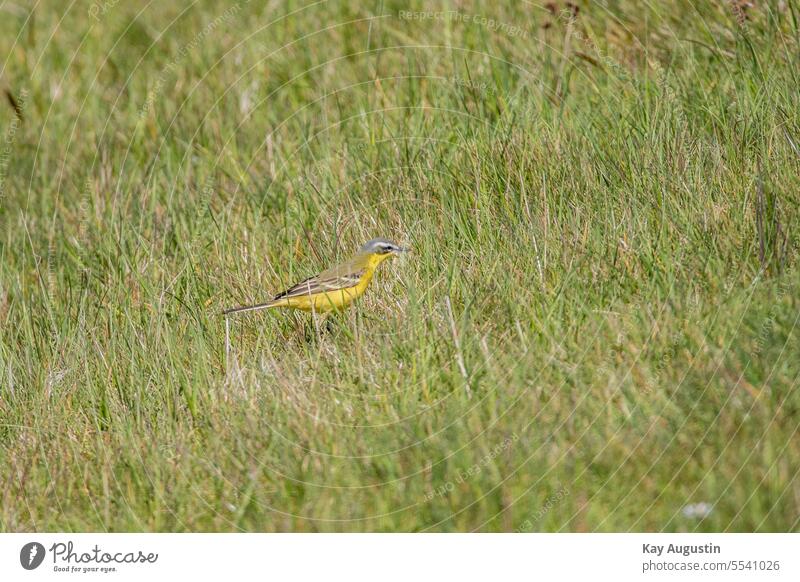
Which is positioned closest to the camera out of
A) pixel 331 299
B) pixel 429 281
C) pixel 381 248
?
pixel 429 281

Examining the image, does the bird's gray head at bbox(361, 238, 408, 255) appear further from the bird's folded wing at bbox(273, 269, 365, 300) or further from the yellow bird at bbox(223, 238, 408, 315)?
the bird's folded wing at bbox(273, 269, 365, 300)

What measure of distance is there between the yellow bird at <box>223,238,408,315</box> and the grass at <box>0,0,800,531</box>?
0.38ft

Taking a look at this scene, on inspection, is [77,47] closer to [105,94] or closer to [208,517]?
[105,94]

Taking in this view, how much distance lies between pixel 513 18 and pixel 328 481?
15.8ft

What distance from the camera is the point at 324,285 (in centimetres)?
593

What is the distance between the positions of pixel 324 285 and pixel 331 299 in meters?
0.13

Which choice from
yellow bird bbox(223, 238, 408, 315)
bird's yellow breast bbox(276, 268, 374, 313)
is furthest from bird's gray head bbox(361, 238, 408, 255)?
bird's yellow breast bbox(276, 268, 374, 313)

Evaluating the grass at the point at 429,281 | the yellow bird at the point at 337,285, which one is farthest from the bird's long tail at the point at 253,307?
the grass at the point at 429,281

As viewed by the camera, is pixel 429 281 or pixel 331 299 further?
pixel 331 299

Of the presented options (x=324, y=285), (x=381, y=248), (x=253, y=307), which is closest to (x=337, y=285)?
(x=324, y=285)

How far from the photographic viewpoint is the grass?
4320 mm

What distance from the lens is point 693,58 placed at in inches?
273

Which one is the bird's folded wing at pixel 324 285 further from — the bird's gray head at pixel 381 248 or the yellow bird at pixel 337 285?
the bird's gray head at pixel 381 248

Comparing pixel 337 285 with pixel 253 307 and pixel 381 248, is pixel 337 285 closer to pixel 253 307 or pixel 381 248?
pixel 381 248
